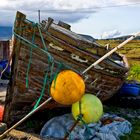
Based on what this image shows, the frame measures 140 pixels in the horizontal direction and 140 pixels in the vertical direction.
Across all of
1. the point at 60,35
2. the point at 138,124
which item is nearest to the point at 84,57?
the point at 60,35

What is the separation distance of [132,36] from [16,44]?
2.25 metres

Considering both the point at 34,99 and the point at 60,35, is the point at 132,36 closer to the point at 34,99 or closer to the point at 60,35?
the point at 60,35

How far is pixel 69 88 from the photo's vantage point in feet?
20.2

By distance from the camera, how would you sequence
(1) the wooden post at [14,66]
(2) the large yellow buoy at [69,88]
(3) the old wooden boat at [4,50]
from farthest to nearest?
1. (3) the old wooden boat at [4,50]
2. (1) the wooden post at [14,66]
3. (2) the large yellow buoy at [69,88]

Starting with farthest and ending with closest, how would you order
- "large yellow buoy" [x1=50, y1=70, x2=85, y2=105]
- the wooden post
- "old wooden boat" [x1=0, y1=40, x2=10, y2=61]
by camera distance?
"old wooden boat" [x1=0, y1=40, x2=10, y2=61] → the wooden post → "large yellow buoy" [x1=50, y1=70, x2=85, y2=105]

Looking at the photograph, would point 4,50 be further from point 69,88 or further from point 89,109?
point 69,88

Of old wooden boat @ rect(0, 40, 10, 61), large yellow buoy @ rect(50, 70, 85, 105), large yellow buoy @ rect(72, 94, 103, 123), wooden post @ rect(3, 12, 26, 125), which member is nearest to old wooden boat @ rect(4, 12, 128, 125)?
wooden post @ rect(3, 12, 26, 125)

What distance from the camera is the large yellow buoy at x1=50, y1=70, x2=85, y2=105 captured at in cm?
615

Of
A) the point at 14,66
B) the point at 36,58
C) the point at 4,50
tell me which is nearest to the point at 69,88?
the point at 36,58

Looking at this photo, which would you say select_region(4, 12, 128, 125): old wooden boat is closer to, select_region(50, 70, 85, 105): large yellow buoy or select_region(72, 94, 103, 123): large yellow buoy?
select_region(72, 94, 103, 123): large yellow buoy

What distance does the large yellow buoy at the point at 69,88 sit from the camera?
6.15m

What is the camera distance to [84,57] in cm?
777

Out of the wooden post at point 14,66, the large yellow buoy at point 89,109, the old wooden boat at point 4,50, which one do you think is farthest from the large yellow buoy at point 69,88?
the old wooden boat at point 4,50

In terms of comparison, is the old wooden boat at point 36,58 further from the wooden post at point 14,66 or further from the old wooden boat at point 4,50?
the old wooden boat at point 4,50
